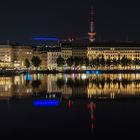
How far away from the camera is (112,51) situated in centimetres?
11638

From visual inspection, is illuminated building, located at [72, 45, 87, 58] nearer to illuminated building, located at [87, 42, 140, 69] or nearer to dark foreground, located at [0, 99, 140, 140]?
illuminated building, located at [87, 42, 140, 69]

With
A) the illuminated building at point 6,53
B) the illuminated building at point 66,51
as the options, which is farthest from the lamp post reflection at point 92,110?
the illuminated building at point 6,53

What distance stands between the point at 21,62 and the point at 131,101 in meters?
95.5

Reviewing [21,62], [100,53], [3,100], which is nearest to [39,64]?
[21,62]

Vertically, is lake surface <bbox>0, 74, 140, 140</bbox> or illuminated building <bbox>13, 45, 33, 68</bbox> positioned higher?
illuminated building <bbox>13, 45, 33, 68</bbox>

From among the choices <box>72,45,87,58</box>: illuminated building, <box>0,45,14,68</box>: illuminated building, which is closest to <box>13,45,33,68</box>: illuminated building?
<box>0,45,14,68</box>: illuminated building

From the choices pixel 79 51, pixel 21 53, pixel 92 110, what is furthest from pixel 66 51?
pixel 92 110

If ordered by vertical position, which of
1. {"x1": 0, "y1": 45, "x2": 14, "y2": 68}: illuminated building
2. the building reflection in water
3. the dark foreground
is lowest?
the dark foreground

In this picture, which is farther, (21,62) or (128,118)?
(21,62)

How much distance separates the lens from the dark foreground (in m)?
13.2

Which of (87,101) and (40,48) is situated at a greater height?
(40,48)

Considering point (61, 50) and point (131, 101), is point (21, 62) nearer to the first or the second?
point (61, 50)

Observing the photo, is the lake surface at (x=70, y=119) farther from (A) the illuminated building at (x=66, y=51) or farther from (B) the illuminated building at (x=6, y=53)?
(B) the illuminated building at (x=6, y=53)

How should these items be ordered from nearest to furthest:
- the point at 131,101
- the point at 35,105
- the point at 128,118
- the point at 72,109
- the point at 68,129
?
1. the point at 68,129
2. the point at 128,118
3. the point at 72,109
4. the point at 35,105
5. the point at 131,101
